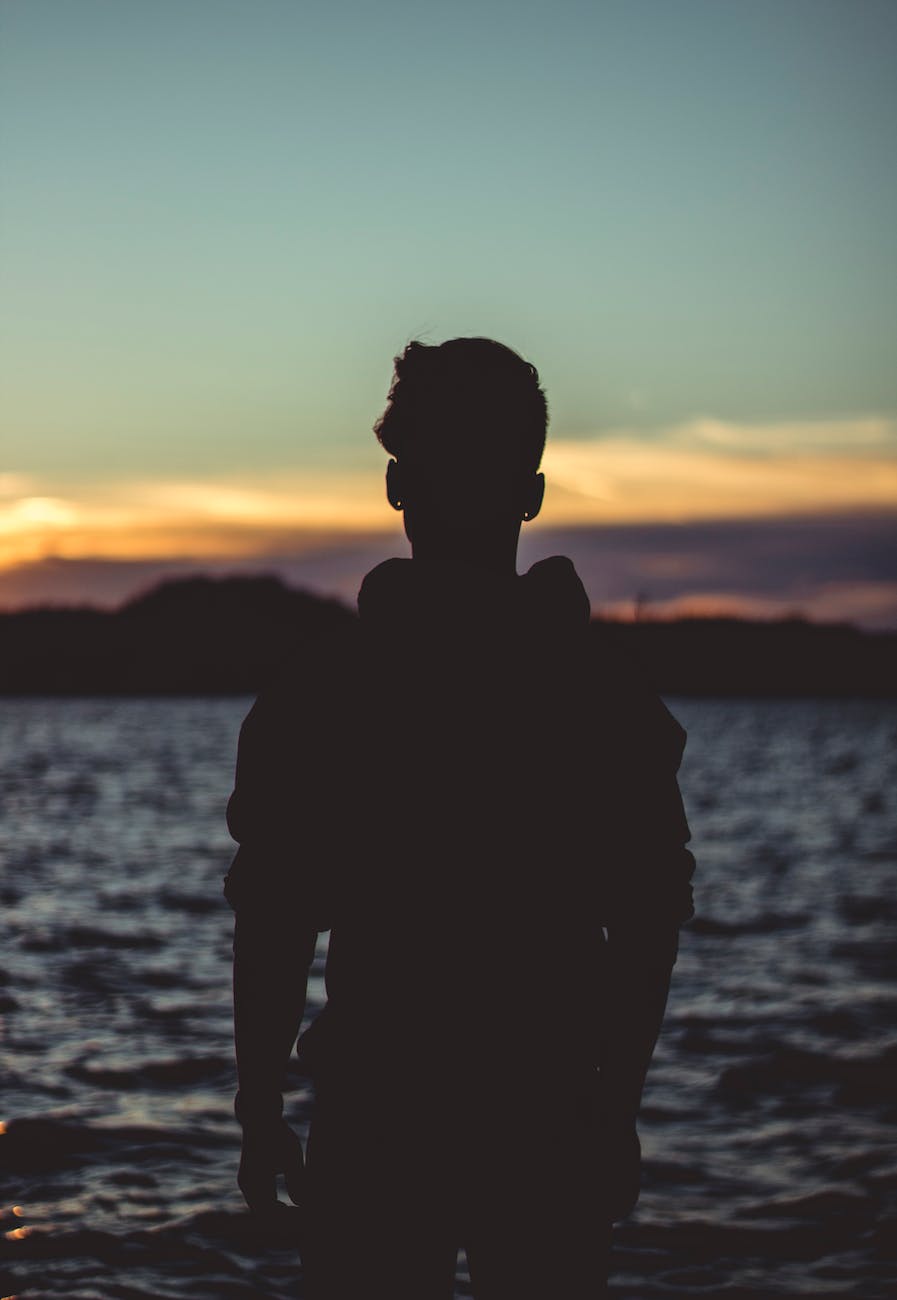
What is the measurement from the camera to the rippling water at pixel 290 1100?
6707 mm

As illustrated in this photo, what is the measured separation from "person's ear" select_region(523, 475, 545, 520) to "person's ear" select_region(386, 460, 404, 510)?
0.24m

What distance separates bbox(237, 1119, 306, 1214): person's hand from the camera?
2.54 metres

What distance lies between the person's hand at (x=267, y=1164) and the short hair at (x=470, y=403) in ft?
4.25

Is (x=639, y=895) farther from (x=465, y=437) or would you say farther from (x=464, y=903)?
(x=465, y=437)

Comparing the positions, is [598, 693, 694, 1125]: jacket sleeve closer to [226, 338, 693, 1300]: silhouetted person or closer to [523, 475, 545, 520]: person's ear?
[226, 338, 693, 1300]: silhouetted person

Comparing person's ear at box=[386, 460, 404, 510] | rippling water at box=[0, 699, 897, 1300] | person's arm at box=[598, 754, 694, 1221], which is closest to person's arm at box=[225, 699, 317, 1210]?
rippling water at box=[0, 699, 897, 1300]

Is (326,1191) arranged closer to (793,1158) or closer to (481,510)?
(481,510)

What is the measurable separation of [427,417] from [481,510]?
200mm

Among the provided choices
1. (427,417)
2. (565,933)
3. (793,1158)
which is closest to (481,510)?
(427,417)

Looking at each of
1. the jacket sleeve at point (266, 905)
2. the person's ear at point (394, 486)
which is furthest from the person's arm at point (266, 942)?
the person's ear at point (394, 486)

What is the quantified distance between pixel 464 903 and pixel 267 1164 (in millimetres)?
622

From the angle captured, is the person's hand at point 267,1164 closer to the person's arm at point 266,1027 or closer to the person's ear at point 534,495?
the person's arm at point 266,1027

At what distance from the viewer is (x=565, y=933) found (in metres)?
2.49

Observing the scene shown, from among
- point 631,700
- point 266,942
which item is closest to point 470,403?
point 631,700
